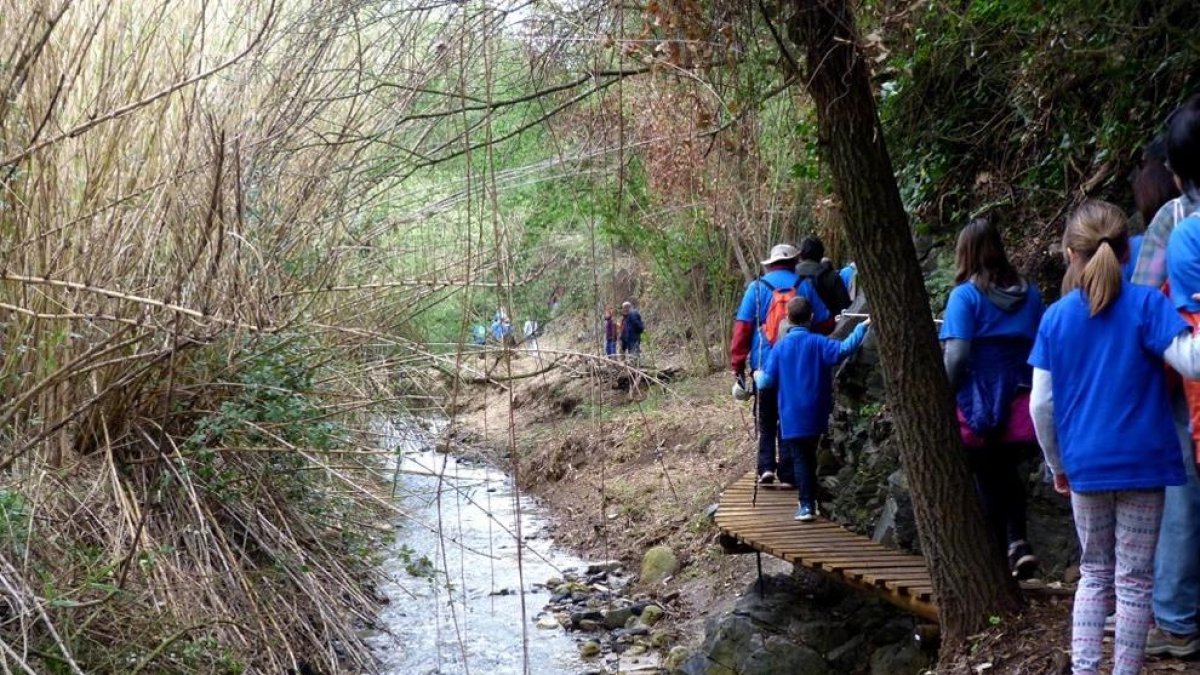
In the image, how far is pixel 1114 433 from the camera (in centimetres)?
326

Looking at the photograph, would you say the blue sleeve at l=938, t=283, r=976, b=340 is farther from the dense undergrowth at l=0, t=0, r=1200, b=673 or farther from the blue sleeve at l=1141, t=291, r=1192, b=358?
the blue sleeve at l=1141, t=291, r=1192, b=358

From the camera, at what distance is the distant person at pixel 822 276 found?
6.94 m

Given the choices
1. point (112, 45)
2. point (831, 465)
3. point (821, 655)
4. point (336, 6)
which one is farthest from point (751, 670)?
point (112, 45)

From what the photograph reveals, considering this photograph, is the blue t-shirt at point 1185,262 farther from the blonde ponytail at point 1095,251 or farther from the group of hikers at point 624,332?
the group of hikers at point 624,332

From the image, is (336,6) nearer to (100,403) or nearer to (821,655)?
(100,403)

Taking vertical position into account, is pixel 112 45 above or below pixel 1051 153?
above

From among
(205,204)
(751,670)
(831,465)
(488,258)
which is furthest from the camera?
(831,465)

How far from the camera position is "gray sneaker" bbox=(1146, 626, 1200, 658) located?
3.67 m

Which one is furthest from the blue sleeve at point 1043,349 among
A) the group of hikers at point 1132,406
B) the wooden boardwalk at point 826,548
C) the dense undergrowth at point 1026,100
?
the wooden boardwalk at point 826,548

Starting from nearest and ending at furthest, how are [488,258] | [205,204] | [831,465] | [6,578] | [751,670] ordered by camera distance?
[6,578], [205,204], [488,258], [751,670], [831,465]

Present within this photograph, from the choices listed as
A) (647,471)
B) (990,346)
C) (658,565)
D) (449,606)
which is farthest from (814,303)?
(647,471)

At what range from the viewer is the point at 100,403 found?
5.69 meters

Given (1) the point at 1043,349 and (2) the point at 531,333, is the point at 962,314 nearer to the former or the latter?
(1) the point at 1043,349

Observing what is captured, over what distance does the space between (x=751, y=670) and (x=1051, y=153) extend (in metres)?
3.05
